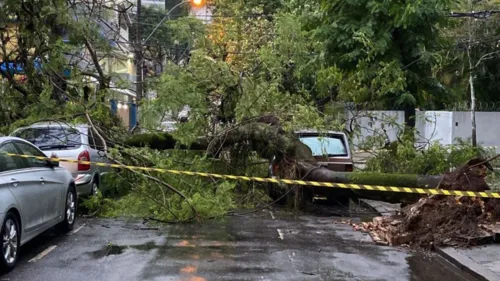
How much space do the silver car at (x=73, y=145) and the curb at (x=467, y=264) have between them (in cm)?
684

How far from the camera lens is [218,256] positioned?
345 inches

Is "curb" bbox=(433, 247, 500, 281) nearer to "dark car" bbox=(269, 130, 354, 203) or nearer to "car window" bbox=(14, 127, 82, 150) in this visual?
"dark car" bbox=(269, 130, 354, 203)

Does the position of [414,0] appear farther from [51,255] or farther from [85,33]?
[51,255]

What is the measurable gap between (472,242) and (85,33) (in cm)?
956

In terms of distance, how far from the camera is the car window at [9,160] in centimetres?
802

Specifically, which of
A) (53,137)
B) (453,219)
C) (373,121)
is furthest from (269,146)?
(453,219)

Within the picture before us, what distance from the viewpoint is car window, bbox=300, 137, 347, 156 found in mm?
14797

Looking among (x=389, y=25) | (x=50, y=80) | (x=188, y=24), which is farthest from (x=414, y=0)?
(x=50, y=80)

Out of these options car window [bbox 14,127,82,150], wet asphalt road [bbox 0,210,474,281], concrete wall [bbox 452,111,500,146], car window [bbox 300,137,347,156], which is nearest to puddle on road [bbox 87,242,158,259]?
wet asphalt road [bbox 0,210,474,281]

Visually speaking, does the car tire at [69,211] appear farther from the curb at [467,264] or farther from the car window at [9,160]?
the curb at [467,264]

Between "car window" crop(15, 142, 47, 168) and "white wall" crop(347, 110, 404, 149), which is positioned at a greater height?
"white wall" crop(347, 110, 404, 149)

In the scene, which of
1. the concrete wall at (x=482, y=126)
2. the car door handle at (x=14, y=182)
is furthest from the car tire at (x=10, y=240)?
the concrete wall at (x=482, y=126)

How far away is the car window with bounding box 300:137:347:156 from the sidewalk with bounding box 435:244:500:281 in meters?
5.48

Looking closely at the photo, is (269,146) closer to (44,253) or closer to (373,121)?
(373,121)
